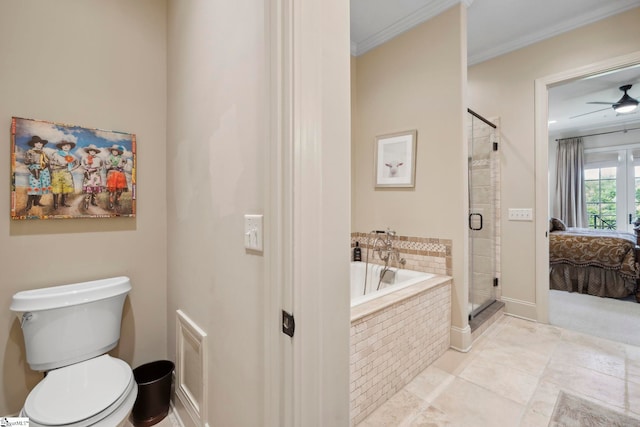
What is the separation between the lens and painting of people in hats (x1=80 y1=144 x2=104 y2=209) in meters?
1.53

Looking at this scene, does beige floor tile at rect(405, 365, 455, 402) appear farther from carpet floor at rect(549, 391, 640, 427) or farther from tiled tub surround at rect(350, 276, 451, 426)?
carpet floor at rect(549, 391, 640, 427)

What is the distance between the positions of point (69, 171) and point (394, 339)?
2.08 metres

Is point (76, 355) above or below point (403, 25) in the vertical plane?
below

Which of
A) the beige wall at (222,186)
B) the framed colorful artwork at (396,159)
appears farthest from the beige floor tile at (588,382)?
the beige wall at (222,186)

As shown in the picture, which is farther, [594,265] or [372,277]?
[594,265]

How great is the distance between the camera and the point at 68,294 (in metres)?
1.33

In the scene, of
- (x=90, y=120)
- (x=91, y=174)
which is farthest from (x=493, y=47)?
(x=91, y=174)

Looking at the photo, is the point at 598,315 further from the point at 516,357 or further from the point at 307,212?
the point at 307,212

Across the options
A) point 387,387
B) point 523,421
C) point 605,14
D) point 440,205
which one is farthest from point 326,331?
point 605,14

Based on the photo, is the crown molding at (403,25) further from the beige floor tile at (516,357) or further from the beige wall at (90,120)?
the beige floor tile at (516,357)

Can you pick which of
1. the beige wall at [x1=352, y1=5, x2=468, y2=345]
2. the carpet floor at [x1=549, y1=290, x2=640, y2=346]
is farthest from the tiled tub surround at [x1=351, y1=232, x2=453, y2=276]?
the carpet floor at [x1=549, y1=290, x2=640, y2=346]

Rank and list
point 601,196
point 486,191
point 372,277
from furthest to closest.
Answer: point 601,196, point 486,191, point 372,277

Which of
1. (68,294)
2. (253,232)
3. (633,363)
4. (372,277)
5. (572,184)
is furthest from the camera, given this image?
(572,184)

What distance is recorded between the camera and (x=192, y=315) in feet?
4.56
